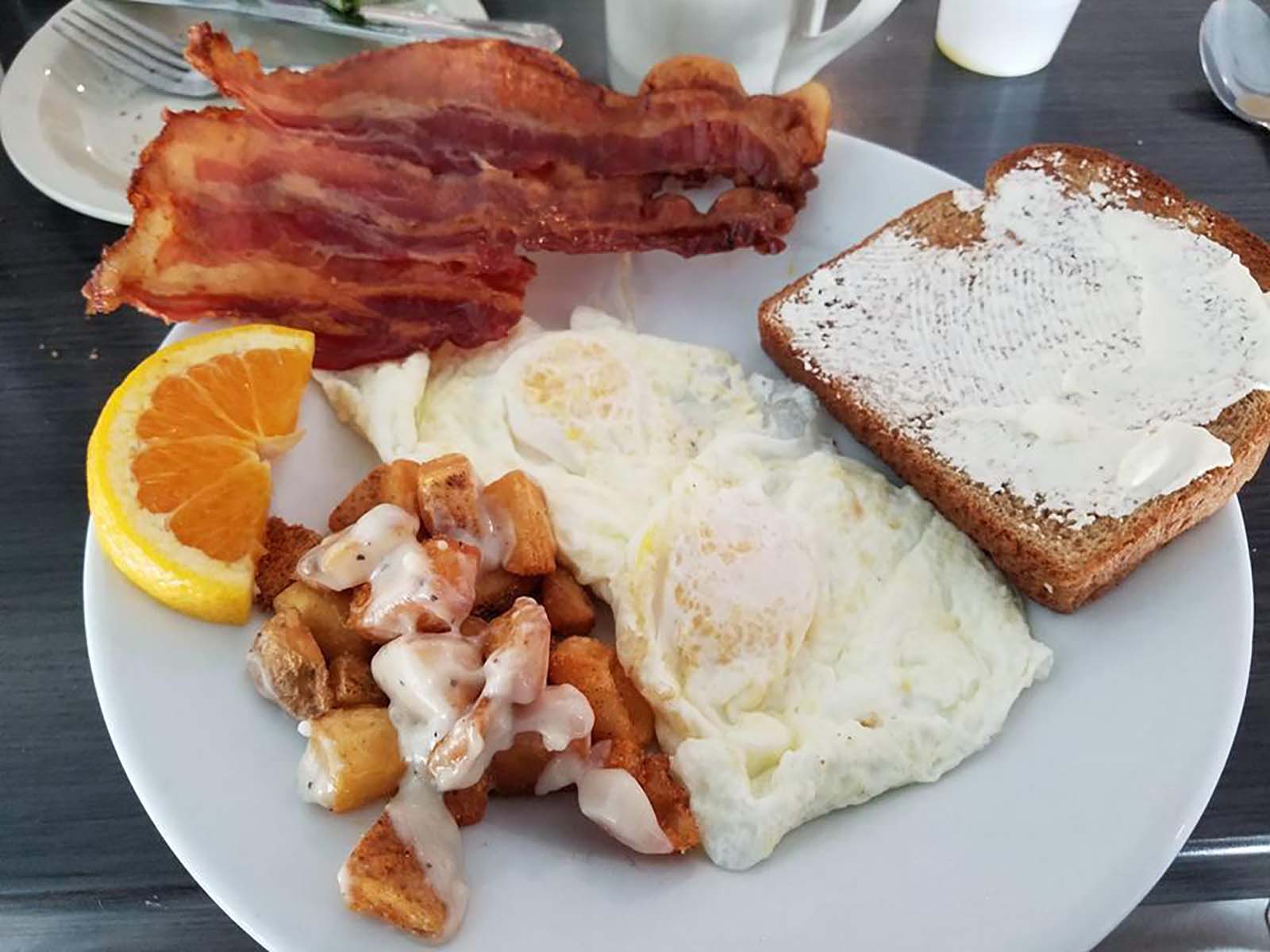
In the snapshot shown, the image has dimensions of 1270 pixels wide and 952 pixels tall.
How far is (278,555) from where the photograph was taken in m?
1.26

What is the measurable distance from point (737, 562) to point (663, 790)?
290mm

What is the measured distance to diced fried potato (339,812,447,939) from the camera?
1.00 metres

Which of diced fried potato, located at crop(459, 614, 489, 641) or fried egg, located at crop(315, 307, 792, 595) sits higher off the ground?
fried egg, located at crop(315, 307, 792, 595)

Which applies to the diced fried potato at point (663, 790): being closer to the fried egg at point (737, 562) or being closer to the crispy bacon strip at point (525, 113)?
the fried egg at point (737, 562)

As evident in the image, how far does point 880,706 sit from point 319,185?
0.99 m

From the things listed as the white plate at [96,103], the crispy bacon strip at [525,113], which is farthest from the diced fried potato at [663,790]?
the white plate at [96,103]

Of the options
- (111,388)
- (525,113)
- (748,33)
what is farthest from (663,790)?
(748,33)

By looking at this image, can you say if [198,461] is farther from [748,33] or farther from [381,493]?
[748,33]

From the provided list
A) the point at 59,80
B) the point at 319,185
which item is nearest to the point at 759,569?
the point at 319,185

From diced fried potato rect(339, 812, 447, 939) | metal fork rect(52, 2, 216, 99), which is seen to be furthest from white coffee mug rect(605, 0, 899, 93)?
diced fried potato rect(339, 812, 447, 939)

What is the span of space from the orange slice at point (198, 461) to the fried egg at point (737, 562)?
12 centimetres

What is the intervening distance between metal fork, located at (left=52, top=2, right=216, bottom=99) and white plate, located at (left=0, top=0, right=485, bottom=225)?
0.02 meters

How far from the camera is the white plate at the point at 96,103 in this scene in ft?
5.79

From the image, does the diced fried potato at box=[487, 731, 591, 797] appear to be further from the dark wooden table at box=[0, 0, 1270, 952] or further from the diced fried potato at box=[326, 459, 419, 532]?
the dark wooden table at box=[0, 0, 1270, 952]
